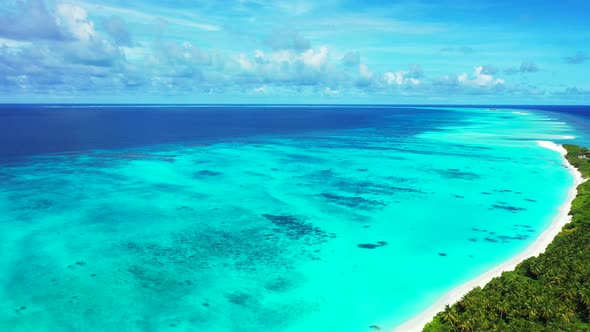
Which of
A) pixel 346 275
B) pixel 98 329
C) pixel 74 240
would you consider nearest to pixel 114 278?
pixel 98 329

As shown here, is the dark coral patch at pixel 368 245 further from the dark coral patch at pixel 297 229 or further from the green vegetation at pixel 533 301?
the green vegetation at pixel 533 301

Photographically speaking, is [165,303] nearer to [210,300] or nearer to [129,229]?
[210,300]

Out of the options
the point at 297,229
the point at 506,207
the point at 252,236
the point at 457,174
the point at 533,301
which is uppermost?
the point at 533,301

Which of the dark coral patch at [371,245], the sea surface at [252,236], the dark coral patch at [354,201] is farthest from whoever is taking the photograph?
the dark coral patch at [354,201]

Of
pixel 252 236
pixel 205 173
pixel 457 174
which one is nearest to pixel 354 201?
pixel 252 236

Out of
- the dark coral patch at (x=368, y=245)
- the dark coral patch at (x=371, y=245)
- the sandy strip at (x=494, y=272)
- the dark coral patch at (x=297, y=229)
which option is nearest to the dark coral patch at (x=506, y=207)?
the sandy strip at (x=494, y=272)

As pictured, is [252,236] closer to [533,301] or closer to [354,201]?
[354,201]
